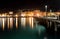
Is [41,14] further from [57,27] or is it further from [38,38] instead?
[38,38]

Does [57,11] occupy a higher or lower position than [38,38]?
higher

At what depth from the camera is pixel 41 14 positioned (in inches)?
334

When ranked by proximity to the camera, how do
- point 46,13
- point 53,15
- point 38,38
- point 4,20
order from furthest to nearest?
point 4,20, point 46,13, point 53,15, point 38,38

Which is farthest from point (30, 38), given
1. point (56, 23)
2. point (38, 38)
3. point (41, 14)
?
point (41, 14)

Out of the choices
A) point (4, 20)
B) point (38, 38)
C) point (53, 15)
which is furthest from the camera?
point (4, 20)

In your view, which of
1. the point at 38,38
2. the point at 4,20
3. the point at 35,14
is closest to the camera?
the point at 38,38

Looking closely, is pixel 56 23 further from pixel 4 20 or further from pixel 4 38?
pixel 4 20

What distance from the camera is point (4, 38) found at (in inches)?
224

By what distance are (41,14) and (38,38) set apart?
10.0ft

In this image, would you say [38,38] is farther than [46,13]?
No

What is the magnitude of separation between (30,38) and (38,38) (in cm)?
31

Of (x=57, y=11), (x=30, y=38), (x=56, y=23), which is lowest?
(x=30, y=38)

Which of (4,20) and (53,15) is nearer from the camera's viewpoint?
(53,15)

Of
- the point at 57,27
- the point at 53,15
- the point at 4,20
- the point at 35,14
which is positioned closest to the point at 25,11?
the point at 35,14
